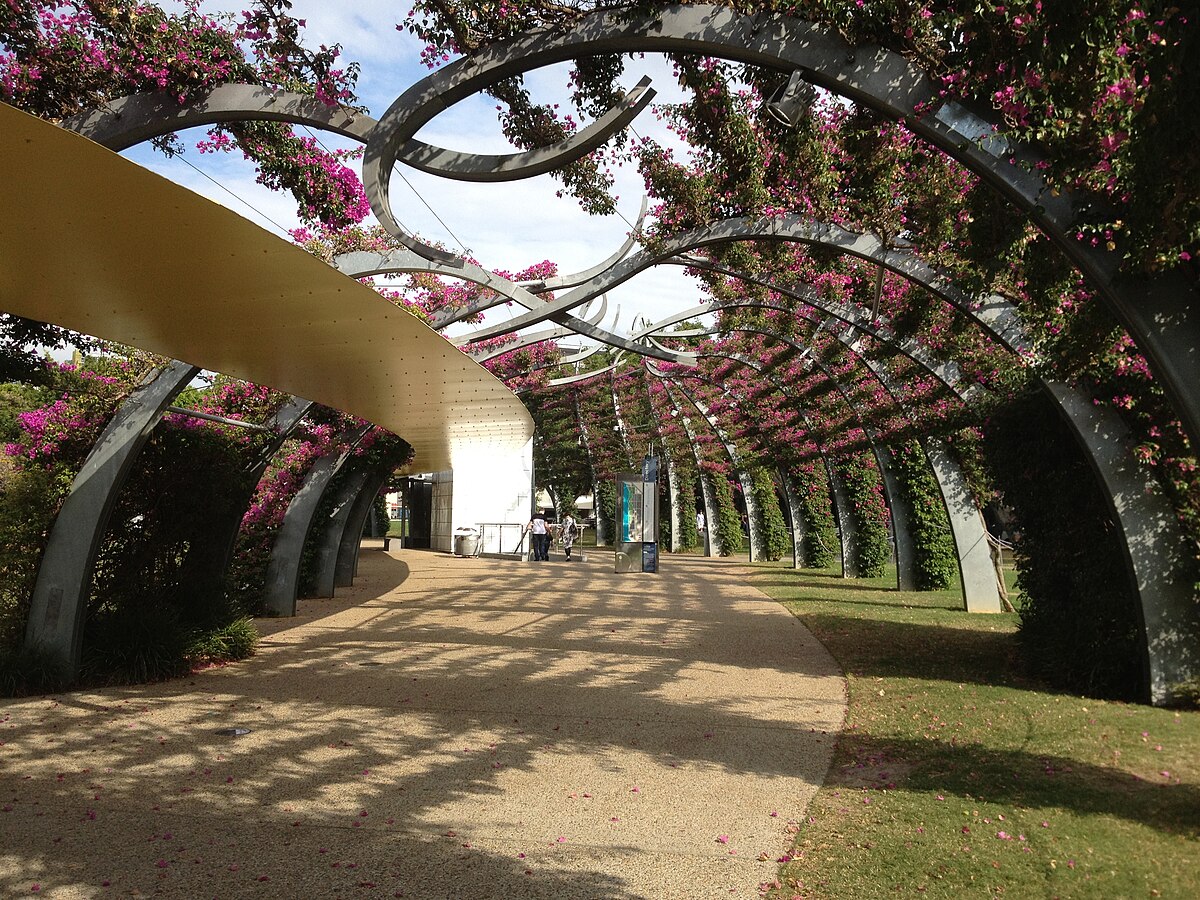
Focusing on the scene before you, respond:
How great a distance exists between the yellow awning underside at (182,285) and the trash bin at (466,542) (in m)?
23.9

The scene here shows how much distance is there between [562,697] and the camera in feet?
26.0

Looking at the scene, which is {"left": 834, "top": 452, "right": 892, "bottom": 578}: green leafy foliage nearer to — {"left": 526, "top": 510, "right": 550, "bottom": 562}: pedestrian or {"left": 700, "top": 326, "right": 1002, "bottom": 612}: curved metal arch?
{"left": 700, "top": 326, "right": 1002, "bottom": 612}: curved metal arch

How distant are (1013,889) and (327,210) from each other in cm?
567

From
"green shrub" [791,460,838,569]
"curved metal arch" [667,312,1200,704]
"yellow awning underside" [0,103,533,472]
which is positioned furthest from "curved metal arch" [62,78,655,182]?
"green shrub" [791,460,838,569]

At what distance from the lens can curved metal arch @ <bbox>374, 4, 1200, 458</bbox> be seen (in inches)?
169

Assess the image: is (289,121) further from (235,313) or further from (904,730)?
(904,730)

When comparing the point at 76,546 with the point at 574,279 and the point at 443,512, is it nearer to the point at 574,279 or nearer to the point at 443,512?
the point at 574,279

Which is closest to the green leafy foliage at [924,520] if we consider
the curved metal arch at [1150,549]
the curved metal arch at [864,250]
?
the curved metal arch at [864,250]

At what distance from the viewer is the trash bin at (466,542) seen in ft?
106

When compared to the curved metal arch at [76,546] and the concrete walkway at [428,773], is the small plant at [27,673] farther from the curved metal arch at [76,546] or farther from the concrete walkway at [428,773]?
the concrete walkway at [428,773]

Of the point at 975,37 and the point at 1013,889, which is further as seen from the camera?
the point at 975,37

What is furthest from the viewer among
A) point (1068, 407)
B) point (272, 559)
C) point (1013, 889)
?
point (272, 559)

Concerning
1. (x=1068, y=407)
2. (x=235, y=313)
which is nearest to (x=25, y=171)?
(x=235, y=313)

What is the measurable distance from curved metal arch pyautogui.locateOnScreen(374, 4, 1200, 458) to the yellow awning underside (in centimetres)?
154
